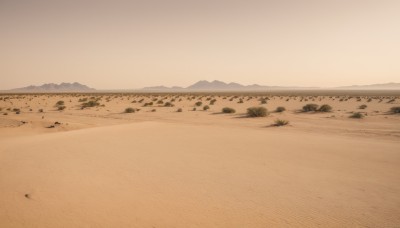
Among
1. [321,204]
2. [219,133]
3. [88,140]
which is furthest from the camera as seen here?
[219,133]

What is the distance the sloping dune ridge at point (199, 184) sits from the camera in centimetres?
351

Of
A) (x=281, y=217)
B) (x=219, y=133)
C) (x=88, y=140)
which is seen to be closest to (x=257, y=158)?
(x=281, y=217)

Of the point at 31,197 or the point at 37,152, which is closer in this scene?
Answer: the point at 31,197

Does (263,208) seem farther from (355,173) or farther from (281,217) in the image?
(355,173)

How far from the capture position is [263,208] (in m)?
3.78

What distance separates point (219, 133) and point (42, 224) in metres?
7.31

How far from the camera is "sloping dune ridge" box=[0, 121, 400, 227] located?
351 centimetres

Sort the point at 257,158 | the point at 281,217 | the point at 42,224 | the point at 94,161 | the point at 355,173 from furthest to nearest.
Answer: the point at 257,158 → the point at 94,161 → the point at 355,173 → the point at 281,217 → the point at 42,224

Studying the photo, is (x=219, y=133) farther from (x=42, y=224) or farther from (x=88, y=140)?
(x=42, y=224)

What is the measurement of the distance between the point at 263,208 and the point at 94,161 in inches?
159

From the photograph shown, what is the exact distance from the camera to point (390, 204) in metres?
3.89

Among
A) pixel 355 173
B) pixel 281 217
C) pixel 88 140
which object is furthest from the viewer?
pixel 88 140

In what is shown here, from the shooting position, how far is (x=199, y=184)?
4.71 metres

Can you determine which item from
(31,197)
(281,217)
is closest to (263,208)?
(281,217)
